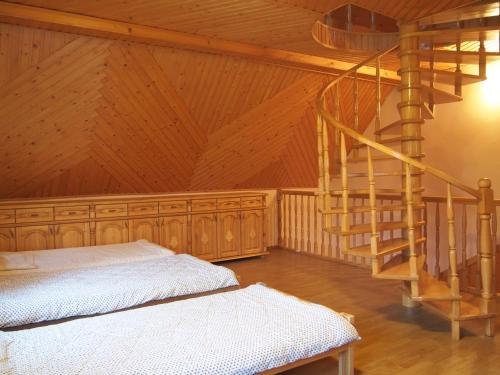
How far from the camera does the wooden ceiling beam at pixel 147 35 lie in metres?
3.48

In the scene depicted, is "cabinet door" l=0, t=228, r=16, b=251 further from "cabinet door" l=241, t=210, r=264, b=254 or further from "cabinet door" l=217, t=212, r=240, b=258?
"cabinet door" l=241, t=210, r=264, b=254

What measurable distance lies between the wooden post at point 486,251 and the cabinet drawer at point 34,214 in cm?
400

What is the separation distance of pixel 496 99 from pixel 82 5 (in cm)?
470

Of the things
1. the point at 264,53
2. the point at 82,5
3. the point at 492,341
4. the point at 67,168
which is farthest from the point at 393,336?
the point at 67,168

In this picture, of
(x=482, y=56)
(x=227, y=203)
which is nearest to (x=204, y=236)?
(x=227, y=203)

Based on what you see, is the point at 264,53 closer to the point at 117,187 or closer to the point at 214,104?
the point at 214,104

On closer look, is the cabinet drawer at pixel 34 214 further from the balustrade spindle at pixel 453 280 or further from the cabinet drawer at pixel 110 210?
the balustrade spindle at pixel 453 280

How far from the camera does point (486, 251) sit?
132 inches

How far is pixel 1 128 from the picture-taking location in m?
4.26

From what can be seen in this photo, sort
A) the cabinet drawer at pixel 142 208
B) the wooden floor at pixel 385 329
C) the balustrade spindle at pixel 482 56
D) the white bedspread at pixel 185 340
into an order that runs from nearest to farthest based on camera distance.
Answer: the white bedspread at pixel 185 340 → the wooden floor at pixel 385 329 → the balustrade spindle at pixel 482 56 → the cabinet drawer at pixel 142 208

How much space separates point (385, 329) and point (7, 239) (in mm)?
3629

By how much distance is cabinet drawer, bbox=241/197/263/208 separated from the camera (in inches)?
239

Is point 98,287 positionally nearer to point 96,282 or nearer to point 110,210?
point 96,282

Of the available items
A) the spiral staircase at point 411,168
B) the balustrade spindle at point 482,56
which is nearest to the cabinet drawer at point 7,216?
the spiral staircase at point 411,168
